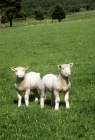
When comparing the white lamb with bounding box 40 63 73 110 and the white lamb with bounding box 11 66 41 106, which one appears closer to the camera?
the white lamb with bounding box 40 63 73 110

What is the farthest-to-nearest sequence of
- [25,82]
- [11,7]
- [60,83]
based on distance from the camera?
[11,7] → [25,82] → [60,83]

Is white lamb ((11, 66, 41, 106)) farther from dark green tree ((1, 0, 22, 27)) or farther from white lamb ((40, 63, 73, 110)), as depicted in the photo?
dark green tree ((1, 0, 22, 27))

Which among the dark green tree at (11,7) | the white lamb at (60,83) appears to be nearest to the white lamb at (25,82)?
the white lamb at (60,83)

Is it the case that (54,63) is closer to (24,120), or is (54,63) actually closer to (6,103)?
(6,103)

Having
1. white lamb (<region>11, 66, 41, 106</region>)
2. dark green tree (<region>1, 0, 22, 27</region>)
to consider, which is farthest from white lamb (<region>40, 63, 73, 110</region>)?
dark green tree (<region>1, 0, 22, 27</region>)

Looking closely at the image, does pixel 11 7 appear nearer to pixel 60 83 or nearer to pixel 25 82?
pixel 25 82

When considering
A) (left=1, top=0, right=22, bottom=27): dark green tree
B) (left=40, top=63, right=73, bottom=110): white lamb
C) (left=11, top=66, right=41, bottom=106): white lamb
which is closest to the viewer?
(left=40, top=63, right=73, bottom=110): white lamb

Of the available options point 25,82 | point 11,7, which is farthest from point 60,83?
point 11,7

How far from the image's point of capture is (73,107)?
9453 millimetres

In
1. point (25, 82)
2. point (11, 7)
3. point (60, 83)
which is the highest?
point (60, 83)

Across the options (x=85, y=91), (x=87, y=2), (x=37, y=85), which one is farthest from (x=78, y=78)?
(x=87, y=2)

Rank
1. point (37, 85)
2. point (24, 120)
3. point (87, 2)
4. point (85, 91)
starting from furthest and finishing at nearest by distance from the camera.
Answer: point (87, 2), point (85, 91), point (37, 85), point (24, 120)

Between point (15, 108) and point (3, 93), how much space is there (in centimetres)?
234

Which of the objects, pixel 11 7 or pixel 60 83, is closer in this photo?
pixel 60 83
